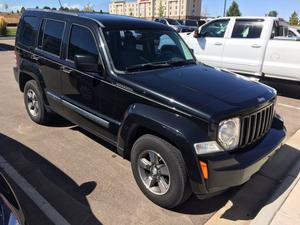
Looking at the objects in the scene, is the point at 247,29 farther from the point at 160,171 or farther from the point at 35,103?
the point at 160,171

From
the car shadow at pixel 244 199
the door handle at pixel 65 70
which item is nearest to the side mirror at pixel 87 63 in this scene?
the door handle at pixel 65 70

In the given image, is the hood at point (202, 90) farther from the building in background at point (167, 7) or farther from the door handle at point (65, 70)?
the building in background at point (167, 7)

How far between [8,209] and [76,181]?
6.06ft

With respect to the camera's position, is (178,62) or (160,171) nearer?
(160,171)

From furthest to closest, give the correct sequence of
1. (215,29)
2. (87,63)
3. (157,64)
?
(215,29), (157,64), (87,63)

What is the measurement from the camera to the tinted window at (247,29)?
28.5 ft

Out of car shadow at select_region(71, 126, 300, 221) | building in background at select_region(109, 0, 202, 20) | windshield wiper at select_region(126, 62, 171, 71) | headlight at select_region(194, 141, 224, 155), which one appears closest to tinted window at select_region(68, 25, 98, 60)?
windshield wiper at select_region(126, 62, 171, 71)

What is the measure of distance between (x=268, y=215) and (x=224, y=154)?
913mm

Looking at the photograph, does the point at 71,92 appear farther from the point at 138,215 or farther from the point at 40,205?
the point at 138,215

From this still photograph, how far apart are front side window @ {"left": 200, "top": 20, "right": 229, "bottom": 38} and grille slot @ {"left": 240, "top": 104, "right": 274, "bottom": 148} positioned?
6091 millimetres

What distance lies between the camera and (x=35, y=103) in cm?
573

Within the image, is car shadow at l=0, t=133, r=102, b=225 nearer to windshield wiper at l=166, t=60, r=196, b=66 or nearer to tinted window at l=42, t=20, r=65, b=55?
tinted window at l=42, t=20, r=65, b=55

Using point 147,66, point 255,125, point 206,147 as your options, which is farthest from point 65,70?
point 255,125

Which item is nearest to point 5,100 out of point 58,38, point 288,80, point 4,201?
point 58,38
